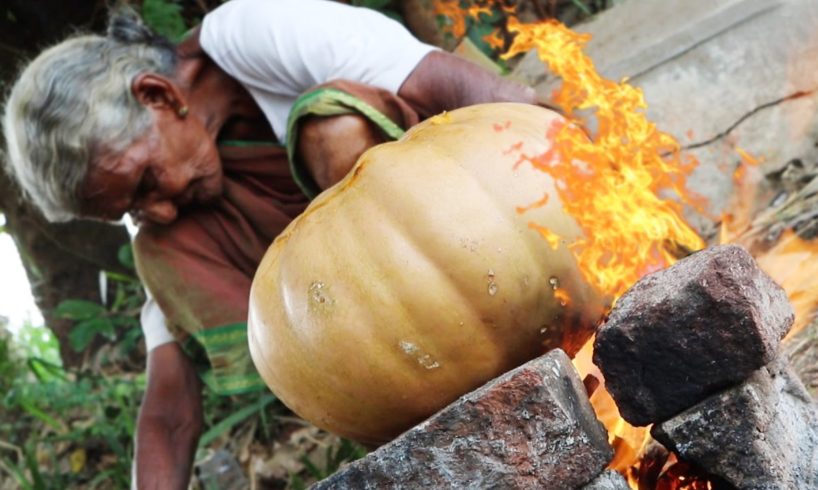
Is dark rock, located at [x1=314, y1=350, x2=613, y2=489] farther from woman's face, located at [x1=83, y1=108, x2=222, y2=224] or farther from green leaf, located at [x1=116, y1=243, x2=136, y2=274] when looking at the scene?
green leaf, located at [x1=116, y1=243, x2=136, y2=274]

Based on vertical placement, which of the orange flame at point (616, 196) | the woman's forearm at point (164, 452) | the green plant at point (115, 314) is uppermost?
the orange flame at point (616, 196)

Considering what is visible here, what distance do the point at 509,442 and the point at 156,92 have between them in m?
1.62

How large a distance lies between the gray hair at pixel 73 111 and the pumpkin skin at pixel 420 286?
1003mm

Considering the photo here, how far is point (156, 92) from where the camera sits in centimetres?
260

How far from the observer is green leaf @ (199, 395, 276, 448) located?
11.8 feet

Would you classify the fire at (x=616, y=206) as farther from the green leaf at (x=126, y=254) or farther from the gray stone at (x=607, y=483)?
the green leaf at (x=126, y=254)

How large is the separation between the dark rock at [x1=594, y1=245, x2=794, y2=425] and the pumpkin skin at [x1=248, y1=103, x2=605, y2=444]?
269mm

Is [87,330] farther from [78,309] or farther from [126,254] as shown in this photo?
[126,254]

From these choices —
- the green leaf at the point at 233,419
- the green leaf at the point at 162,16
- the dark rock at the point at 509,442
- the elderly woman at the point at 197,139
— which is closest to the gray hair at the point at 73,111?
the elderly woman at the point at 197,139

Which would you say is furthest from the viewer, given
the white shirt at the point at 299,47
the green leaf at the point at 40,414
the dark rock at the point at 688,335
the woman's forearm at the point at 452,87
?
the green leaf at the point at 40,414

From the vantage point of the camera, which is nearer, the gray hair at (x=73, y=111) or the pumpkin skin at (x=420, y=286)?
the pumpkin skin at (x=420, y=286)

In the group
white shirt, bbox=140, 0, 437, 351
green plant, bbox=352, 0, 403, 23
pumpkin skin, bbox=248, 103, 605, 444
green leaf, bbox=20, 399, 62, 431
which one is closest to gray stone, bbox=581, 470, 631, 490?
pumpkin skin, bbox=248, 103, 605, 444

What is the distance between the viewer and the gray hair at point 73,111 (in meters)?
2.49

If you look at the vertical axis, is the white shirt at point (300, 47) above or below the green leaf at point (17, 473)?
above
